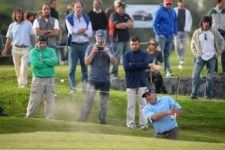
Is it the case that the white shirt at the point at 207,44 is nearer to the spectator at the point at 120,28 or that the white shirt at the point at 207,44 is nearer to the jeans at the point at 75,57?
the spectator at the point at 120,28

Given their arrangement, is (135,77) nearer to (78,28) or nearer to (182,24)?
(78,28)

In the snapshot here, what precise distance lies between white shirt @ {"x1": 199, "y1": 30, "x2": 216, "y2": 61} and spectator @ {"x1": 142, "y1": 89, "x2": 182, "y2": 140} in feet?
23.3

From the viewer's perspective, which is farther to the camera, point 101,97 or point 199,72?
point 199,72

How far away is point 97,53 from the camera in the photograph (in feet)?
92.2

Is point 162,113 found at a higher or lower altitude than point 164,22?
lower

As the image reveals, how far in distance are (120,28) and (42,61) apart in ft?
19.0

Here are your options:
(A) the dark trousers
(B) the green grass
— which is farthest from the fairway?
(A) the dark trousers

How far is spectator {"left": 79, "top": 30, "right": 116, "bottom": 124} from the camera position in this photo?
28.0 meters

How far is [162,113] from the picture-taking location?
79.3 ft

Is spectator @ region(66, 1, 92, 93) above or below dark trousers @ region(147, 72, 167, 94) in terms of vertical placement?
above

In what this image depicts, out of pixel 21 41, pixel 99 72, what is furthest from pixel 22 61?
pixel 99 72

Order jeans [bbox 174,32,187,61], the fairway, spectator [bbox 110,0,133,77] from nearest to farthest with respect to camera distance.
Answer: the fairway → spectator [bbox 110,0,133,77] → jeans [bbox 174,32,187,61]

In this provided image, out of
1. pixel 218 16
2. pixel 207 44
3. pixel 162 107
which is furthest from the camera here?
pixel 218 16

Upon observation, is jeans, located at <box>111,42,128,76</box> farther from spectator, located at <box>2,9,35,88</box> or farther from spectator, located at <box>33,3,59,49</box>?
spectator, located at <box>2,9,35,88</box>
